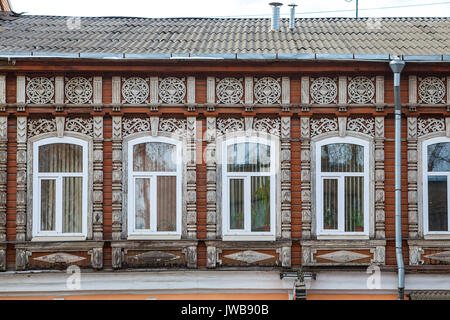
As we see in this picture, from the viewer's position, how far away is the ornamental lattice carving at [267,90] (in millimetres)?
9500

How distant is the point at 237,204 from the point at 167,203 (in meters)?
1.13

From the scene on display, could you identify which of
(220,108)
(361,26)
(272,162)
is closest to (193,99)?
(220,108)

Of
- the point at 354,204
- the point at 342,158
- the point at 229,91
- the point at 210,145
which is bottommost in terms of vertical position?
the point at 354,204

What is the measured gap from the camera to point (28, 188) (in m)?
9.39

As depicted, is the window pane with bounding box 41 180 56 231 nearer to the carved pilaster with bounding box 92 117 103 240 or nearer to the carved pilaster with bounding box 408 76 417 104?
the carved pilaster with bounding box 92 117 103 240

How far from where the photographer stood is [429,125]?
951cm

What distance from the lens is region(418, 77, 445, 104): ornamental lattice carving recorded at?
374 inches

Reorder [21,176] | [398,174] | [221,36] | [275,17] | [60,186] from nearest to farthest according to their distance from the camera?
[398,174]
[21,176]
[60,186]
[221,36]
[275,17]

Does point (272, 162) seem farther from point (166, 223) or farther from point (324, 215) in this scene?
point (166, 223)

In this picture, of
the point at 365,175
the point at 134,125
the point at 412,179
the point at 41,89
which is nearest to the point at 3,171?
the point at 41,89

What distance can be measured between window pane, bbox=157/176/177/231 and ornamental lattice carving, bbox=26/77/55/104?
2213 mm

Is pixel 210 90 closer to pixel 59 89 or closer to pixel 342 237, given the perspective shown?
pixel 59 89

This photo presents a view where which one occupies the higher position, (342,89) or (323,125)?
(342,89)

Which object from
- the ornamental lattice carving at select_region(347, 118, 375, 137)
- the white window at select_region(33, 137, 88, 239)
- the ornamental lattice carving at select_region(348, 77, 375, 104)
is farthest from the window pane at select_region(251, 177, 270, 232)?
the white window at select_region(33, 137, 88, 239)
